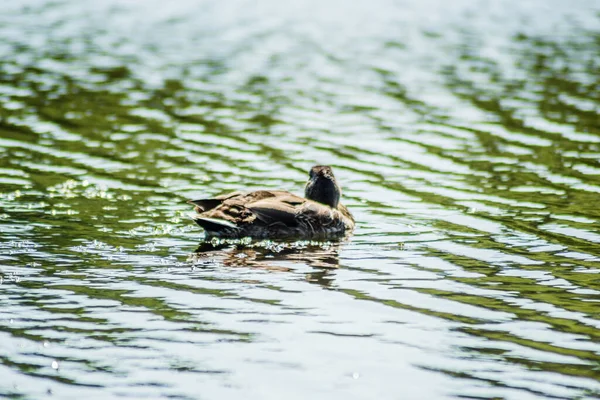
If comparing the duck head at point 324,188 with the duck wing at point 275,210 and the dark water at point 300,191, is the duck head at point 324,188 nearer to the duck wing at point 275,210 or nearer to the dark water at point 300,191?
the dark water at point 300,191

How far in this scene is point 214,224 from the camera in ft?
41.5

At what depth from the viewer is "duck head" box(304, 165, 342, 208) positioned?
45.8 feet

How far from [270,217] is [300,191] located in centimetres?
332

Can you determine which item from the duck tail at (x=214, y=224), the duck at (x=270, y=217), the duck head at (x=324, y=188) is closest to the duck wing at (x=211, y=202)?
the duck at (x=270, y=217)

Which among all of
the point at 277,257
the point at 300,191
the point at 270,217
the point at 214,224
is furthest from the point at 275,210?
the point at 300,191

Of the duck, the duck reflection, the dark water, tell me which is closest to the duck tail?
the duck

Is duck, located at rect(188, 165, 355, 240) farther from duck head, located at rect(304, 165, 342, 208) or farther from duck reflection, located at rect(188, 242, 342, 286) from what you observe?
duck reflection, located at rect(188, 242, 342, 286)

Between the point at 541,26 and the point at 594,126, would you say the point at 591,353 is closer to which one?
the point at 594,126

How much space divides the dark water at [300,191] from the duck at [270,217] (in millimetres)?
294

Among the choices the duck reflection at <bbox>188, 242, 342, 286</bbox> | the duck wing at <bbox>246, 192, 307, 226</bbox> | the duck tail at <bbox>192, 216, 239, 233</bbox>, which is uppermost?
the duck wing at <bbox>246, 192, 307, 226</bbox>

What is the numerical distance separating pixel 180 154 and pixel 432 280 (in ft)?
27.8

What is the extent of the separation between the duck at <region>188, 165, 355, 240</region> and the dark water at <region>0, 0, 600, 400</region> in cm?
29

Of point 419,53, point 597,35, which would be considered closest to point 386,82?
point 419,53

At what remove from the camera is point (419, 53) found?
31.0m
